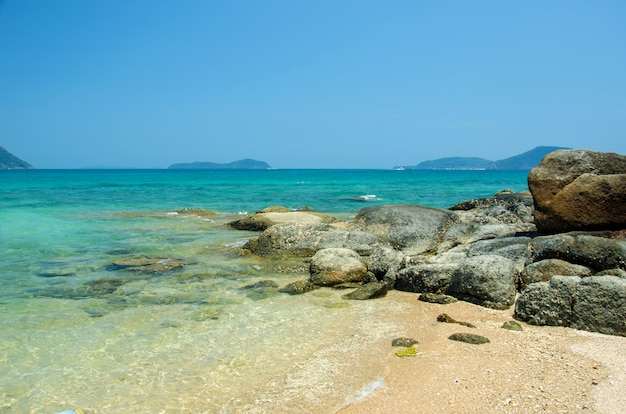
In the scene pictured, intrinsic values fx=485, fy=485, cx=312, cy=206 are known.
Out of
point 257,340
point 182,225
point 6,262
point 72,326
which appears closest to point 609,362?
point 257,340

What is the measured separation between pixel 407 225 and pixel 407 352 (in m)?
7.27

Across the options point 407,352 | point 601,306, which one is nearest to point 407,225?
point 601,306

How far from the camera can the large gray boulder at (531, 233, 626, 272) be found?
8.10 m

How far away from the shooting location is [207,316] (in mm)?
7895

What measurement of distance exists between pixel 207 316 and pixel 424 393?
4029 millimetres

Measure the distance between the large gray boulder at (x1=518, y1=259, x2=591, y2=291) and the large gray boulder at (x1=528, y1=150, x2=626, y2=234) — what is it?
1.78m

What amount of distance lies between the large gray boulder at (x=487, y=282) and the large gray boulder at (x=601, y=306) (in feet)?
4.26

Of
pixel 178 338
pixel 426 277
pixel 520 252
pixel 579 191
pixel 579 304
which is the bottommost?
pixel 178 338

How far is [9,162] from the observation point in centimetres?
18412

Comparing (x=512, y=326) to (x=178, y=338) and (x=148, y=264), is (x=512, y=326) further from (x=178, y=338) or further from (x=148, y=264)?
(x=148, y=264)

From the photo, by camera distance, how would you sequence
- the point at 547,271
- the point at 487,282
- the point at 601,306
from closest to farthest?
the point at 601,306 → the point at 487,282 → the point at 547,271

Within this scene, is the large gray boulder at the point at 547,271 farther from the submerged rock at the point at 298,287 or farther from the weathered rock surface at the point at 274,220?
the weathered rock surface at the point at 274,220

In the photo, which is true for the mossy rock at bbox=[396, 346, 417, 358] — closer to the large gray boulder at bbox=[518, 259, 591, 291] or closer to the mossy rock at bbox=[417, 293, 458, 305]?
the mossy rock at bbox=[417, 293, 458, 305]

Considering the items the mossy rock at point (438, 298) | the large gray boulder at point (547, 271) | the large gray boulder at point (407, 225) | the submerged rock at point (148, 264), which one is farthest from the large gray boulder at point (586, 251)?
the submerged rock at point (148, 264)
